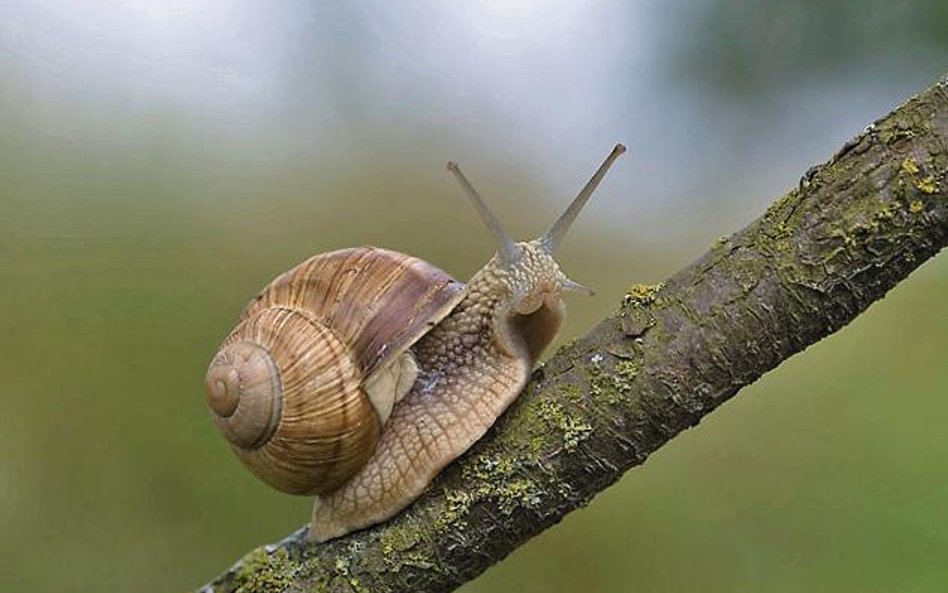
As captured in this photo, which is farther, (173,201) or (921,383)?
(173,201)

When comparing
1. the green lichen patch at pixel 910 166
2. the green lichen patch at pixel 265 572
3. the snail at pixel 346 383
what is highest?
the green lichen patch at pixel 910 166

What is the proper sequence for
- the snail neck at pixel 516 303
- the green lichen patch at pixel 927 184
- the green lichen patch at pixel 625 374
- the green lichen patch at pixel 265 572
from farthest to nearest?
1. the snail neck at pixel 516 303
2. the green lichen patch at pixel 265 572
3. the green lichen patch at pixel 625 374
4. the green lichen patch at pixel 927 184

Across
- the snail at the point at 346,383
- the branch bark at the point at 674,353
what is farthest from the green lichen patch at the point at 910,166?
the snail at the point at 346,383

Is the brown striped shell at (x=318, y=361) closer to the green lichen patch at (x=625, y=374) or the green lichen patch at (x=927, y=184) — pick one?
the green lichen patch at (x=625, y=374)

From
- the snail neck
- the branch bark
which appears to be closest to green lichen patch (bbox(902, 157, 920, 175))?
the branch bark

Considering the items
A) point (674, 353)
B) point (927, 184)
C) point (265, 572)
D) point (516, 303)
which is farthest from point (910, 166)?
point (265, 572)

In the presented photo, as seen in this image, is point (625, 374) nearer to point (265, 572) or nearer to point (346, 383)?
point (346, 383)

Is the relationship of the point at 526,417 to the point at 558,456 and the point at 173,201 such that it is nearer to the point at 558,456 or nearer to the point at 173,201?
the point at 558,456

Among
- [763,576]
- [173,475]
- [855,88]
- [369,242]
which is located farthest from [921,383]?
[173,475]
